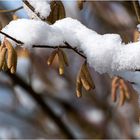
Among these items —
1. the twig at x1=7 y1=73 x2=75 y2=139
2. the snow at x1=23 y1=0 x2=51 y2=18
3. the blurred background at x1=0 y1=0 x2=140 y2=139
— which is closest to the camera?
the snow at x1=23 y1=0 x2=51 y2=18

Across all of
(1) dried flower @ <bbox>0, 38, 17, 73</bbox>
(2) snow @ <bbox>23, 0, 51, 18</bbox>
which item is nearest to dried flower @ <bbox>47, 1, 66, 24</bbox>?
(2) snow @ <bbox>23, 0, 51, 18</bbox>

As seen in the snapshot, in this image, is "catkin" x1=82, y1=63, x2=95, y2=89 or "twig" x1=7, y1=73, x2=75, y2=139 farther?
"twig" x1=7, y1=73, x2=75, y2=139

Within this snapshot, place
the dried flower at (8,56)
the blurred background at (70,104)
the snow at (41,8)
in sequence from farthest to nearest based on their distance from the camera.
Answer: the blurred background at (70,104) < the snow at (41,8) < the dried flower at (8,56)

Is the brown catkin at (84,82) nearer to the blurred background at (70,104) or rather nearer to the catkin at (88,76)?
the catkin at (88,76)

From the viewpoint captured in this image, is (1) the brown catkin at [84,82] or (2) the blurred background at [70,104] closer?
(1) the brown catkin at [84,82]

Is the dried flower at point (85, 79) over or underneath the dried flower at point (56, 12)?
underneath

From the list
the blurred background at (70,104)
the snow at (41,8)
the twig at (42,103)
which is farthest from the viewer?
the blurred background at (70,104)

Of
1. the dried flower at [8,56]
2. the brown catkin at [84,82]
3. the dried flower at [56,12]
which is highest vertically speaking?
the dried flower at [56,12]

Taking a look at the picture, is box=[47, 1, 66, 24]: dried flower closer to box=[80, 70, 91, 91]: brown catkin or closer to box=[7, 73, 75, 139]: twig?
box=[80, 70, 91, 91]: brown catkin

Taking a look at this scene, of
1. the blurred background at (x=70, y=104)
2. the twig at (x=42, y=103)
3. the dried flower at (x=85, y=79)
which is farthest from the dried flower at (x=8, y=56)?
the blurred background at (x=70, y=104)

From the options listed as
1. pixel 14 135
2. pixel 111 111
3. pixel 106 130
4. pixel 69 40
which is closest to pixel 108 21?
pixel 111 111
